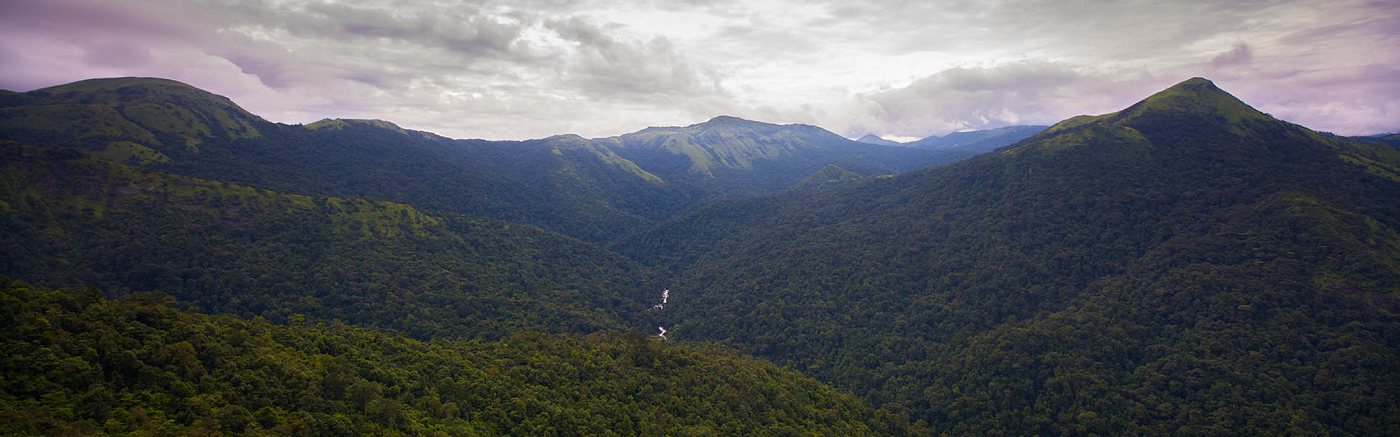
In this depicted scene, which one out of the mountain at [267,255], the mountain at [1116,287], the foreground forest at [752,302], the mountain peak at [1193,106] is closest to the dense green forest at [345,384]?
the foreground forest at [752,302]

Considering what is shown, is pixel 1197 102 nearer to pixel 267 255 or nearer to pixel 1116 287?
pixel 1116 287

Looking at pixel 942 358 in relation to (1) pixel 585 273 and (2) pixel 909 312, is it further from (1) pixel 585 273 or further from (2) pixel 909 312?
(1) pixel 585 273

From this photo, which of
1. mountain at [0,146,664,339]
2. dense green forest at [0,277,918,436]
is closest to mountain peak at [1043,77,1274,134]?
dense green forest at [0,277,918,436]

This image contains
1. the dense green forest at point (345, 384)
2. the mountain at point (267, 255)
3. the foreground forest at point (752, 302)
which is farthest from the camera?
the mountain at point (267, 255)

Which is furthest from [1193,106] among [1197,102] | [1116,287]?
[1116,287]

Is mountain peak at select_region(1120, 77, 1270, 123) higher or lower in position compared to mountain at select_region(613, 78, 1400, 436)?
higher

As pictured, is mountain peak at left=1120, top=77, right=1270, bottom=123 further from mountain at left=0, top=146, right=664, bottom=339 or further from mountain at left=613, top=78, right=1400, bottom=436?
mountain at left=0, top=146, right=664, bottom=339

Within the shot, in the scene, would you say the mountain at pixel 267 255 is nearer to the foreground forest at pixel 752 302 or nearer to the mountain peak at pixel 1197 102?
the foreground forest at pixel 752 302
